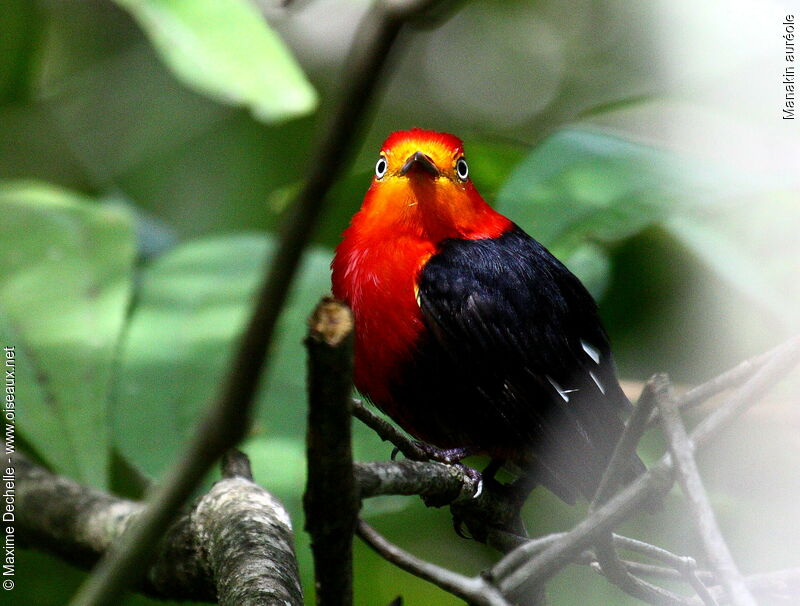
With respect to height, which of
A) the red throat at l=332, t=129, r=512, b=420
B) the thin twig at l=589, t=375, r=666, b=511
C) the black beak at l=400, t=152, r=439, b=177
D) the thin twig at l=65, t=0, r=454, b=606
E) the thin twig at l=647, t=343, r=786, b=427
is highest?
the thin twig at l=65, t=0, r=454, b=606

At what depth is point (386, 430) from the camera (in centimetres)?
134

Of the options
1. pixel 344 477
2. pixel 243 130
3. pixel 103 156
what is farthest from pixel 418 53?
pixel 344 477

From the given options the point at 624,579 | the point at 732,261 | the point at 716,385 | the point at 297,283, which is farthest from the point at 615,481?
the point at 732,261

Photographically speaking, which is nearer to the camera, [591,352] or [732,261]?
[591,352]

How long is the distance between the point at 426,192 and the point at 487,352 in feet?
1.30

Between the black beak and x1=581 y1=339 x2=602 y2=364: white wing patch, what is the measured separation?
495 mm

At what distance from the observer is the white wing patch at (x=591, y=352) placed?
188 cm

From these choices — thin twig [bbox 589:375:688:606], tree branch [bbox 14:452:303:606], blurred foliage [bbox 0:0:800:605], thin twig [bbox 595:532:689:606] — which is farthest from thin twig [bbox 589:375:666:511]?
blurred foliage [bbox 0:0:800:605]

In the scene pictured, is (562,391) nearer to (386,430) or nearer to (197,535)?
(386,430)

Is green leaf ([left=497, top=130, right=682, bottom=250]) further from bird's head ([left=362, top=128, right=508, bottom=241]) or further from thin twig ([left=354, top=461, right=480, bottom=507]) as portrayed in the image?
thin twig ([left=354, top=461, right=480, bottom=507])

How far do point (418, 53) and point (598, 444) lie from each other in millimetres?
2282

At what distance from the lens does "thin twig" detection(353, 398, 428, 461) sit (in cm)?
125

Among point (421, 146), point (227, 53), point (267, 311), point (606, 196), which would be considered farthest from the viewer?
point (606, 196)

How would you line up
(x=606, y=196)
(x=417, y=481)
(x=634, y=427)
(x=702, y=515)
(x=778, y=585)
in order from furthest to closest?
(x=606, y=196) < (x=417, y=481) < (x=778, y=585) < (x=634, y=427) < (x=702, y=515)
